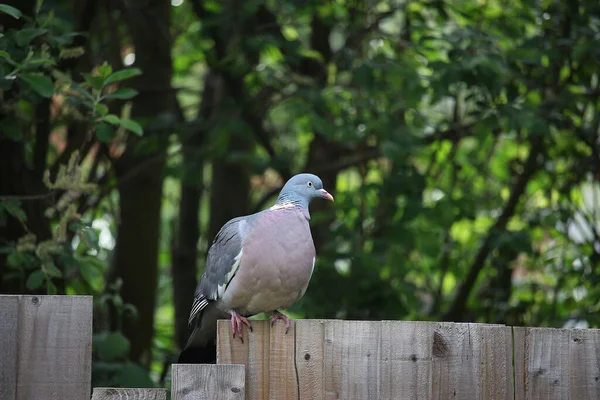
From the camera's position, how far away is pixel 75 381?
246 centimetres

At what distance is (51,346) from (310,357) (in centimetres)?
74

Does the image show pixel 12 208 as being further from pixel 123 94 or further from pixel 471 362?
pixel 471 362

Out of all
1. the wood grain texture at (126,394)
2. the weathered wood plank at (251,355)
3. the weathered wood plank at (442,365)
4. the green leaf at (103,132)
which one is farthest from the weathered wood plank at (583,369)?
the green leaf at (103,132)

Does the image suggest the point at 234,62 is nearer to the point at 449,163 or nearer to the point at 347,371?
the point at 449,163

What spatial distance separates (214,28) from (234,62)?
367 millimetres

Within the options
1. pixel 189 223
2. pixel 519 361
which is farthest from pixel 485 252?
pixel 519 361

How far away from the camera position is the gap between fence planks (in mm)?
2586

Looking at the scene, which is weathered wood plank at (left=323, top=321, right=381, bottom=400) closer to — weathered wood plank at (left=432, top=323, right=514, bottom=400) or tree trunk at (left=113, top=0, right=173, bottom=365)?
weathered wood plank at (left=432, top=323, right=514, bottom=400)

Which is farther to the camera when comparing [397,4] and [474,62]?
[397,4]

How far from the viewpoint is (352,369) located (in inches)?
102

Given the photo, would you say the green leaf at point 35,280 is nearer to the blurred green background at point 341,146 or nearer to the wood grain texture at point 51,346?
the blurred green background at point 341,146

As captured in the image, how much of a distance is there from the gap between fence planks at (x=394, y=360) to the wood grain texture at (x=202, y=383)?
0.40ft

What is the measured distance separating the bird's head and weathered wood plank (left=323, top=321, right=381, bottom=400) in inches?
40.6

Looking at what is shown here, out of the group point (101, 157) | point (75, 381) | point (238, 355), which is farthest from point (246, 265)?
point (101, 157)
